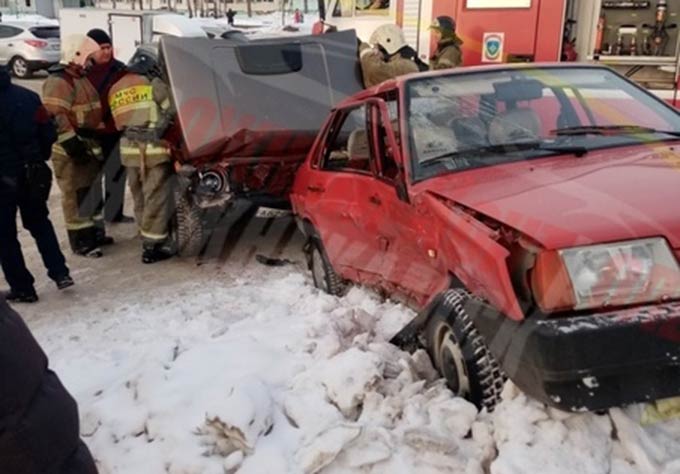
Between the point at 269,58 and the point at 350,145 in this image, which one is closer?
the point at 350,145

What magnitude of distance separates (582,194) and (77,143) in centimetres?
479

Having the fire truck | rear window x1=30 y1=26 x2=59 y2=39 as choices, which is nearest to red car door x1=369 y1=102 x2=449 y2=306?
the fire truck

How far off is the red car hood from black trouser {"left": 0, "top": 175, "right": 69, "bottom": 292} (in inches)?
128

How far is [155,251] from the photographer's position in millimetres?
6262

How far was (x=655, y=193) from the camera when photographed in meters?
2.77

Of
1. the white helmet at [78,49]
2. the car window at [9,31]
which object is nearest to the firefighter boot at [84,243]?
the white helmet at [78,49]

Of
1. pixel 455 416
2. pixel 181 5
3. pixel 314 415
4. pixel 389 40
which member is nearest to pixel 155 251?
pixel 389 40

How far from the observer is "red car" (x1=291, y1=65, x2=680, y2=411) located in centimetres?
246

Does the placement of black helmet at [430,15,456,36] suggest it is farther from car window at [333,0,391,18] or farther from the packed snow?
the packed snow

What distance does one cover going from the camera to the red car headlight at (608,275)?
250cm

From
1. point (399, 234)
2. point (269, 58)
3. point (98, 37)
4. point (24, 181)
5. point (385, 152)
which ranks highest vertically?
point (98, 37)

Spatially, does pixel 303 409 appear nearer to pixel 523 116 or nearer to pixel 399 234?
pixel 399 234

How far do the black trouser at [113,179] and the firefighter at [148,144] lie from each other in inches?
23.9

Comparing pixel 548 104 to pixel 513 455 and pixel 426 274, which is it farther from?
pixel 513 455
